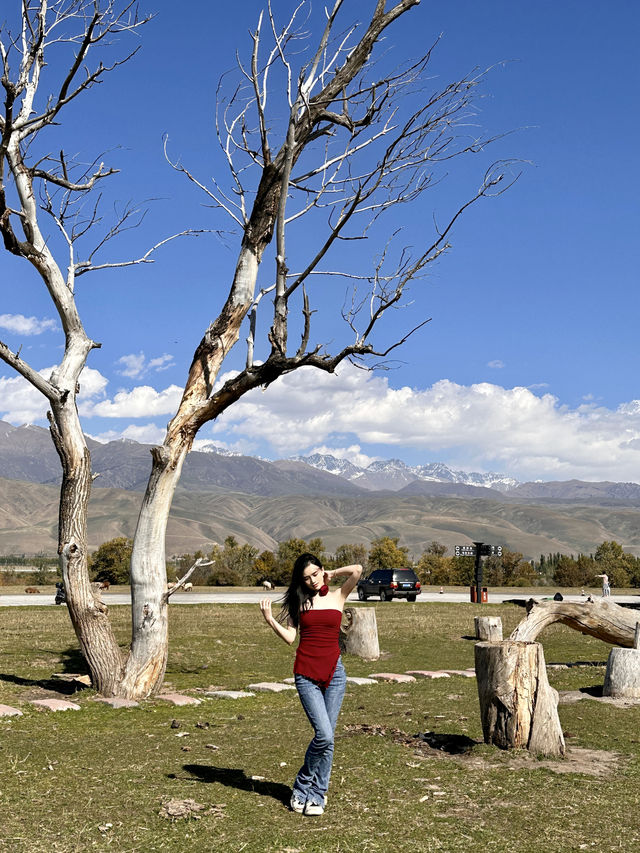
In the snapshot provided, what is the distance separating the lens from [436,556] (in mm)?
77688

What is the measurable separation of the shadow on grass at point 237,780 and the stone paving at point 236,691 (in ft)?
10.9

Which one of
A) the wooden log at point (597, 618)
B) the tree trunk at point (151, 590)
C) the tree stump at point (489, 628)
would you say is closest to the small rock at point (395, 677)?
A: the wooden log at point (597, 618)

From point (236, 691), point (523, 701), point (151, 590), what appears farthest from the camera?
point (236, 691)

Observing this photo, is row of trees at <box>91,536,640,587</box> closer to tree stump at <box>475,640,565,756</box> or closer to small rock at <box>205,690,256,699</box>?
small rock at <box>205,690,256,699</box>

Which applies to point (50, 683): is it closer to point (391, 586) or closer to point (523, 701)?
point (523, 701)

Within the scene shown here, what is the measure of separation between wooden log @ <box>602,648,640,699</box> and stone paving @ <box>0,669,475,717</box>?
2721mm

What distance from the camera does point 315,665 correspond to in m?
5.94

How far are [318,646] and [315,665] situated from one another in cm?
14

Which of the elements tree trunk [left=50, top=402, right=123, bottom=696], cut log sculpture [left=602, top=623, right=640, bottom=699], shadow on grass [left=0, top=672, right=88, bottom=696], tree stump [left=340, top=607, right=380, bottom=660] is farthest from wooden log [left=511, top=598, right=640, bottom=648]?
shadow on grass [left=0, top=672, right=88, bottom=696]

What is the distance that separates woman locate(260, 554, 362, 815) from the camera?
5828 millimetres

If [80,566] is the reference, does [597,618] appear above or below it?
below

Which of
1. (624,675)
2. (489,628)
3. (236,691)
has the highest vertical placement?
(624,675)

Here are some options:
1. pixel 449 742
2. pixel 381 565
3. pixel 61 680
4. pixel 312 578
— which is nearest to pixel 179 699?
pixel 61 680

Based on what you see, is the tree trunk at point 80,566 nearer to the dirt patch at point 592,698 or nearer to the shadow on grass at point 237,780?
the shadow on grass at point 237,780
